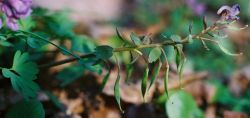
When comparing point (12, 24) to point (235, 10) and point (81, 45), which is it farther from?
point (235, 10)

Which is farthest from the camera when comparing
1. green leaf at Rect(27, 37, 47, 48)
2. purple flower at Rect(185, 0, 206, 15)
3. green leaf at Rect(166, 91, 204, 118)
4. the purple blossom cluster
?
purple flower at Rect(185, 0, 206, 15)

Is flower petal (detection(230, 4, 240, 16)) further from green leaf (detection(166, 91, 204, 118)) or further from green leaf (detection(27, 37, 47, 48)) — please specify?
green leaf (detection(27, 37, 47, 48))

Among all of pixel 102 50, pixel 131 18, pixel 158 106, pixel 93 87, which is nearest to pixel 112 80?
pixel 93 87

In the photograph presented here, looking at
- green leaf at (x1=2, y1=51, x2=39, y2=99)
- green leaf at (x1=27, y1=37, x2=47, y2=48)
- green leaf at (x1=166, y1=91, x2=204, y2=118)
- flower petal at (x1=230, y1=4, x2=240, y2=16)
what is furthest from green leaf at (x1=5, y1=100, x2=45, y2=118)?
flower petal at (x1=230, y1=4, x2=240, y2=16)

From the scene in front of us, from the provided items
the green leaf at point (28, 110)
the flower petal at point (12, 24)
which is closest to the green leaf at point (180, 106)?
the green leaf at point (28, 110)

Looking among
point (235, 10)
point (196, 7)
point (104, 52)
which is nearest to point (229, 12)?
point (235, 10)

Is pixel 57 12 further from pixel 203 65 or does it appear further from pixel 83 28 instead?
pixel 203 65

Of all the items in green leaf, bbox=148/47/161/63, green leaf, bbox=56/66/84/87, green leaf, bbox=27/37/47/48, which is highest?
green leaf, bbox=27/37/47/48
